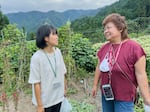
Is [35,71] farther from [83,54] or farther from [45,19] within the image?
[83,54]

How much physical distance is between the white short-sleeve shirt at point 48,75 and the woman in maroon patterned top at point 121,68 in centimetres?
42

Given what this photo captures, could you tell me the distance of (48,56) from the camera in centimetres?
291

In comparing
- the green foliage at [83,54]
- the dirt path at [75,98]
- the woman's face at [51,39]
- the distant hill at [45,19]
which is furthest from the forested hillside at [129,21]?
the woman's face at [51,39]

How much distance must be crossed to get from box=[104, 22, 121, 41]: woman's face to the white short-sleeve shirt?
0.56m

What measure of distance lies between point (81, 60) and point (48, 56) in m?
4.69

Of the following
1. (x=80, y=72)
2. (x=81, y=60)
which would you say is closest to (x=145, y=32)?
(x=81, y=60)

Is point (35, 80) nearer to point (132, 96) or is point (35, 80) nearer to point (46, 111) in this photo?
point (46, 111)

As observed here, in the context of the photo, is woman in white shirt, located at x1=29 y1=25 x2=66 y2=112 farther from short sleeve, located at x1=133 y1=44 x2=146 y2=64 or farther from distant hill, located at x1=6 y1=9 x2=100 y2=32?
short sleeve, located at x1=133 y1=44 x2=146 y2=64

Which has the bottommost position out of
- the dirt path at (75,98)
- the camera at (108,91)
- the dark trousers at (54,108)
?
the dirt path at (75,98)

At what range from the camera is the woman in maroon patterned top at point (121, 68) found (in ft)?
8.69

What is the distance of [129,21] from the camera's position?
1457 cm

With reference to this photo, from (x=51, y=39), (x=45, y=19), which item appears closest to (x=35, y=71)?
(x=51, y=39)

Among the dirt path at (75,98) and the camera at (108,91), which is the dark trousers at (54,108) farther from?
the dirt path at (75,98)

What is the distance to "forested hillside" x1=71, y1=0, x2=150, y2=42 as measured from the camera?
12.1 m
